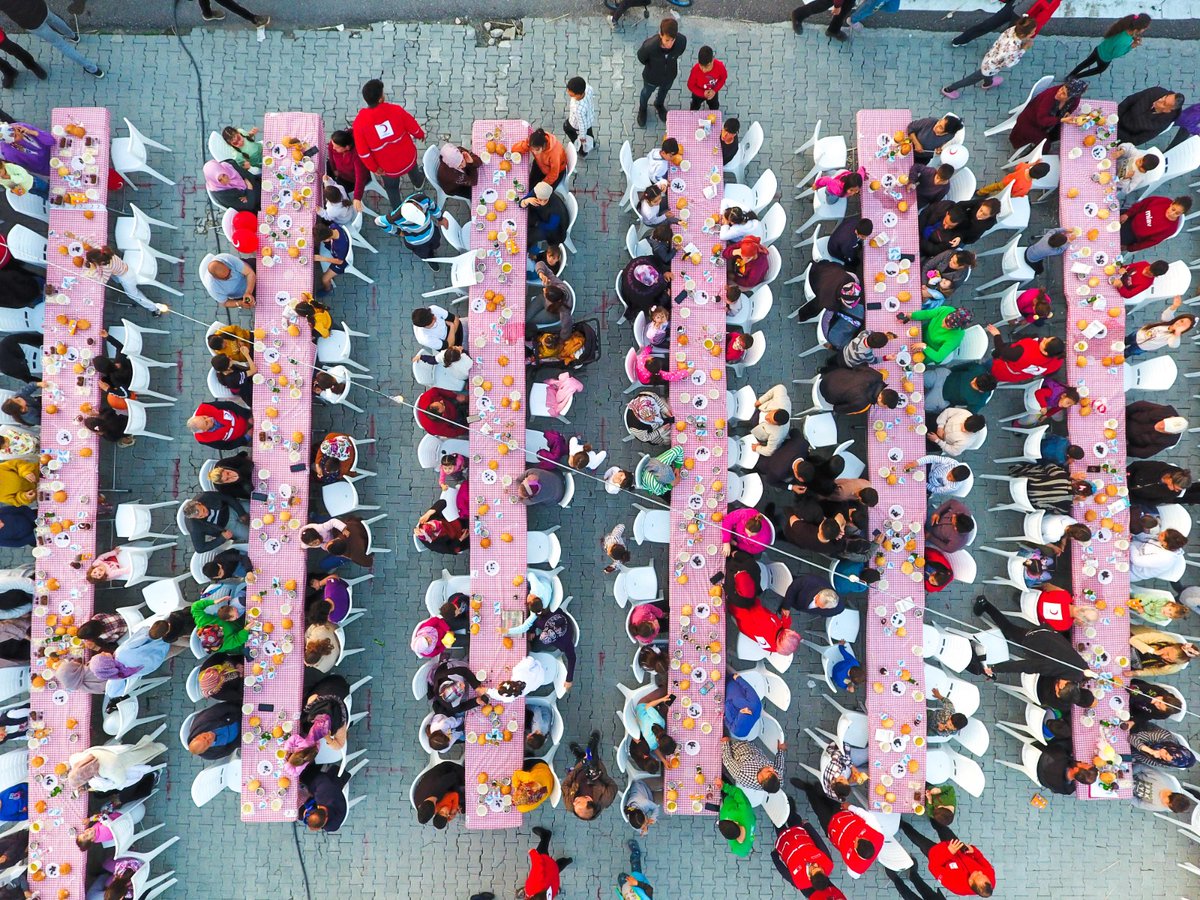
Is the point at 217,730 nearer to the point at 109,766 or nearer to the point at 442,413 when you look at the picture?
the point at 109,766

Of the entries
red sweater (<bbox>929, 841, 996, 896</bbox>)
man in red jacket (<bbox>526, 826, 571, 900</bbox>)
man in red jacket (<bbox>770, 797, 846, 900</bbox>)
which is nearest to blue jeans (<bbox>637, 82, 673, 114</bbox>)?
man in red jacket (<bbox>770, 797, 846, 900</bbox>)

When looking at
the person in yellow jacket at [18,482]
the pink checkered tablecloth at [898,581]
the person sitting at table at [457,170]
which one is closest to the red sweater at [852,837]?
the pink checkered tablecloth at [898,581]

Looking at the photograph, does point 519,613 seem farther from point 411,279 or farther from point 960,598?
point 960,598

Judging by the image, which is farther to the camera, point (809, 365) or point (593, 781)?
point (809, 365)

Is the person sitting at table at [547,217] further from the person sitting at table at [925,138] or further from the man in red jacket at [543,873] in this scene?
the man in red jacket at [543,873]

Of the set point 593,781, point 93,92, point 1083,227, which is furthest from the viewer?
point 93,92

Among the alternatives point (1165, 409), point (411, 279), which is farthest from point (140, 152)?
point (1165, 409)
